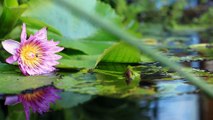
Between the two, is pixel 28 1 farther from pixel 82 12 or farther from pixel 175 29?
pixel 175 29

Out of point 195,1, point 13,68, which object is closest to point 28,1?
point 13,68

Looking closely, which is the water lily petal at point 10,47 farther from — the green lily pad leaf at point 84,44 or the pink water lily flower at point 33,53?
the green lily pad leaf at point 84,44

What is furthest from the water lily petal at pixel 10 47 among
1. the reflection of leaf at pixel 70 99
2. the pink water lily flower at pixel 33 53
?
the reflection of leaf at pixel 70 99

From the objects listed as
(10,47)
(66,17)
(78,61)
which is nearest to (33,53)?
(10,47)

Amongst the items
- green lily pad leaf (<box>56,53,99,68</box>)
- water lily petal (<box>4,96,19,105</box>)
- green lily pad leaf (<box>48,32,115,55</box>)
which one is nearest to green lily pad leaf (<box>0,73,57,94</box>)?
water lily petal (<box>4,96,19,105</box>)

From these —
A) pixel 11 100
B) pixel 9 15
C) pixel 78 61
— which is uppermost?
pixel 9 15

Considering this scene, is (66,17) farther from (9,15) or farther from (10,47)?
(10,47)

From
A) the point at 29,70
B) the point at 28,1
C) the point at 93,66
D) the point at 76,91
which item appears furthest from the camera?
the point at 28,1
